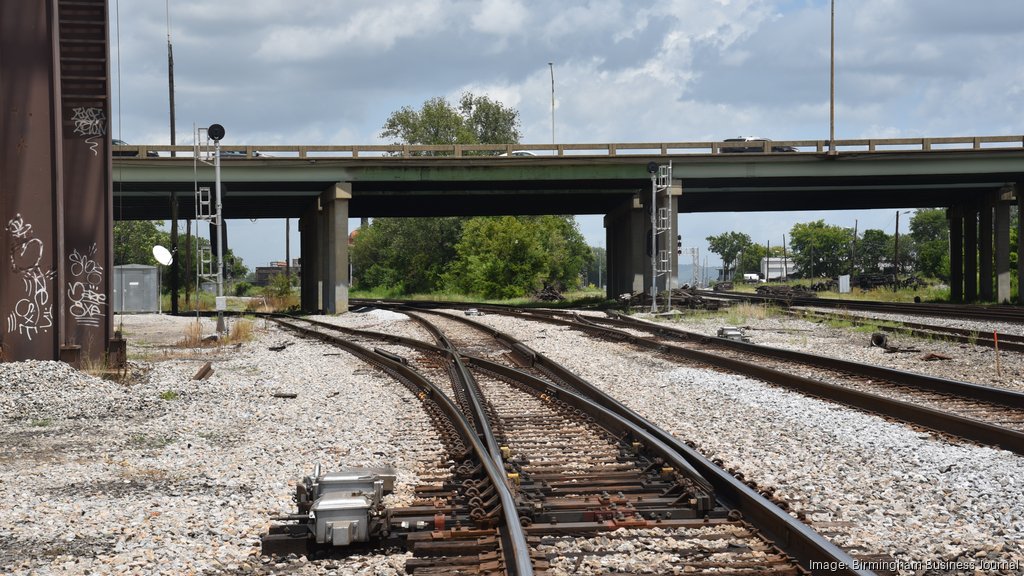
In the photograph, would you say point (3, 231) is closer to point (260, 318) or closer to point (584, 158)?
point (260, 318)

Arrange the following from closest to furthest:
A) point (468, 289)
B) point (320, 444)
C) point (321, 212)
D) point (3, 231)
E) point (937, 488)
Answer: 1. point (937, 488)
2. point (320, 444)
3. point (3, 231)
4. point (321, 212)
5. point (468, 289)

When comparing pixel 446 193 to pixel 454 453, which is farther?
pixel 446 193

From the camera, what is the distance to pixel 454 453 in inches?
307

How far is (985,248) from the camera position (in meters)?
44.1

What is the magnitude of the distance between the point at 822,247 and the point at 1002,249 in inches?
4141

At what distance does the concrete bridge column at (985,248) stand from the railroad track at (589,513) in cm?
4057

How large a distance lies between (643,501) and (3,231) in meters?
11.8

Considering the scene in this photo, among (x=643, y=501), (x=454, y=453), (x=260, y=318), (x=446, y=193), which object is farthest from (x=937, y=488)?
(x=446, y=193)

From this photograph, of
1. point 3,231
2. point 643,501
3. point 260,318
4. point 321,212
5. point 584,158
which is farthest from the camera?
point 321,212

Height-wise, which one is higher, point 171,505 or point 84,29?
point 84,29

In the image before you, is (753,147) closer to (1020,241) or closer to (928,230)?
(1020,241)

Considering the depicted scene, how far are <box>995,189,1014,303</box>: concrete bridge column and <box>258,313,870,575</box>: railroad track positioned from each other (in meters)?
39.2

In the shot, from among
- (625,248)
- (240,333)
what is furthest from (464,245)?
(240,333)

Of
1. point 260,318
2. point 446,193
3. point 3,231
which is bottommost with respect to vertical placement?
point 260,318
